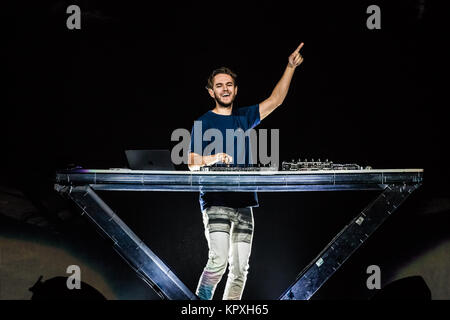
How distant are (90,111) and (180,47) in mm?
1071

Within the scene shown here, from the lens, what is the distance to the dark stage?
3611 mm

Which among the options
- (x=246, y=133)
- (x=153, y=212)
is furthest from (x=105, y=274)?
(x=246, y=133)

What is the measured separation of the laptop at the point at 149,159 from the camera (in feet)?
8.98

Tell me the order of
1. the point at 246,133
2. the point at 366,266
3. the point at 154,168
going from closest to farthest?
the point at 154,168 < the point at 246,133 < the point at 366,266

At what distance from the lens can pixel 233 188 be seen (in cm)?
266

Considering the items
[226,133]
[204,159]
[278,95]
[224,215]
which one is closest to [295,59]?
[278,95]

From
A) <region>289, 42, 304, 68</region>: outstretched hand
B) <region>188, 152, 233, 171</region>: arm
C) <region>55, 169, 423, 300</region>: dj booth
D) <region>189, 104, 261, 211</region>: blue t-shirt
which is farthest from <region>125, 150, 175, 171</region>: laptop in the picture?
<region>289, 42, 304, 68</region>: outstretched hand

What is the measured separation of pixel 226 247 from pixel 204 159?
71 centimetres

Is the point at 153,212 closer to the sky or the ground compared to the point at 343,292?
closer to the sky

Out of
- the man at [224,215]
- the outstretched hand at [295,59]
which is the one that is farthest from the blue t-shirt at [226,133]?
the outstretched hand at [295,59]

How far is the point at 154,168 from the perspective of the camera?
2.79 metres

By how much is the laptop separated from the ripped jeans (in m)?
0.50

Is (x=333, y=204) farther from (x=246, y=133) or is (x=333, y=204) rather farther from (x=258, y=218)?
(x=246, y=133)

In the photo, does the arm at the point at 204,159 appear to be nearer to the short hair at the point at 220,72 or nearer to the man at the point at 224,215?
the man at the point at 224,215
